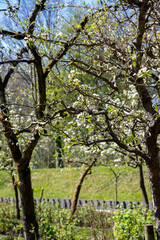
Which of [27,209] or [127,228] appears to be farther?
[27,209]

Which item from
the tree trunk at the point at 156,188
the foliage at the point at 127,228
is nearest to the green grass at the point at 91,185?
the foliage at the point at 127,228

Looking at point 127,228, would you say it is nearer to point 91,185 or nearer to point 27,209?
point 27,209

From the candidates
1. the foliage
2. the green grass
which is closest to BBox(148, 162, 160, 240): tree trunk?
the foliage

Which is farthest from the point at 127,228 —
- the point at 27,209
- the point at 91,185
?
the point at 91,185

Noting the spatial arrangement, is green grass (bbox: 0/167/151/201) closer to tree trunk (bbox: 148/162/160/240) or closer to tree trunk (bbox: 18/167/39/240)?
tree trunk (bbox: 18/167/39/240)

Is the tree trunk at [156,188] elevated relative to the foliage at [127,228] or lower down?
elevated

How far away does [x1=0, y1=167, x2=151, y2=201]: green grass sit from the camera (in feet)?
45.1

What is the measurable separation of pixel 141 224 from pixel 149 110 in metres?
2.27

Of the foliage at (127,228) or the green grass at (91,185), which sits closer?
the foliage at (127,228)

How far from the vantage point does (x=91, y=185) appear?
15633 mm

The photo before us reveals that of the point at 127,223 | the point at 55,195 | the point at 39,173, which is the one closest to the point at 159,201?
the point at 127,223

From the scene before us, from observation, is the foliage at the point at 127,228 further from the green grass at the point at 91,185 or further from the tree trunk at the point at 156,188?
the green grass at the point at 91,185

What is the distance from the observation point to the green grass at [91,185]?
13750 mm

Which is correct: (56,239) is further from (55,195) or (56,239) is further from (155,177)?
(55,195)
